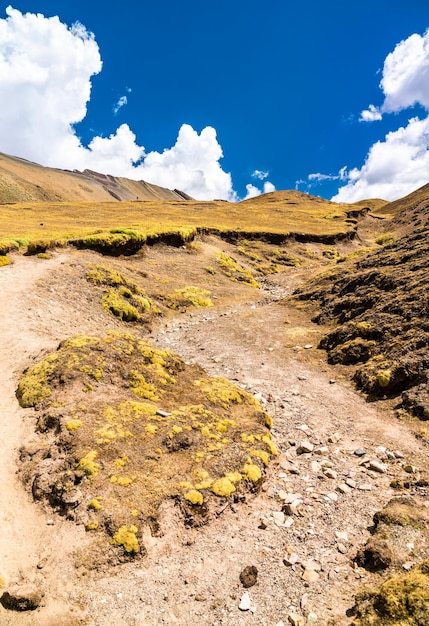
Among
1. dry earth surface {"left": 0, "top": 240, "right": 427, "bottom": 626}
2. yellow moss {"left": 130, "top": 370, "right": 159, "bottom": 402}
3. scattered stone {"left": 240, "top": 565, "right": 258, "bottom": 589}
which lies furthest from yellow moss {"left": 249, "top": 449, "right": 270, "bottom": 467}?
yellow moss {"left": 130, "top": 370, "right": 159, "bottom": 402}

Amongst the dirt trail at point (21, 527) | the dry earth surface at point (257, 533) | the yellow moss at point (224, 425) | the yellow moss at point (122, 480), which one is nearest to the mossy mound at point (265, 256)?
the dry earth surface at point (257, 533)

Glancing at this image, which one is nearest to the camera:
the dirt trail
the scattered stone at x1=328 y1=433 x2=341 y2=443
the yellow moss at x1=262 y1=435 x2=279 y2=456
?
the dirt trail

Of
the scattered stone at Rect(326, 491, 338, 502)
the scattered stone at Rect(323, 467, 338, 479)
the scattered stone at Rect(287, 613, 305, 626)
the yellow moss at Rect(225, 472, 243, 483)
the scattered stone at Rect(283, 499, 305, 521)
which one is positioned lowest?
the scattered stone at Rect(287, 613, 305, 626)

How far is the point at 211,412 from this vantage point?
15.1 metres

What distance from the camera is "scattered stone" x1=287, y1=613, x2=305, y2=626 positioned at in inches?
295

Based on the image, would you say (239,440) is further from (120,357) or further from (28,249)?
(28,249)

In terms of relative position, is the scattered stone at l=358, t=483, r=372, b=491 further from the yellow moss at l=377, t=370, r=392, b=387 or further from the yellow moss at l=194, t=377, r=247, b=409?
the yellow moss at l=377, t=370, r=392, b=387

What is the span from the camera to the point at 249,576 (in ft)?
28.6

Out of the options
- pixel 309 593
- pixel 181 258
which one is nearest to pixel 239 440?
pixel 309 593

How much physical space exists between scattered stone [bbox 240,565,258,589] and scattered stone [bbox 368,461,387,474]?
6.10 meters

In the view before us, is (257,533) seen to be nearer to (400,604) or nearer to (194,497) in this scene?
(194,497)

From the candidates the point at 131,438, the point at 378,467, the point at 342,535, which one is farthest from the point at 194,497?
the point at 378,467

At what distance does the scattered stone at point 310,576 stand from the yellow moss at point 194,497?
3331 millimetres

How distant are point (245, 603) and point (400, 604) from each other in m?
3.45
